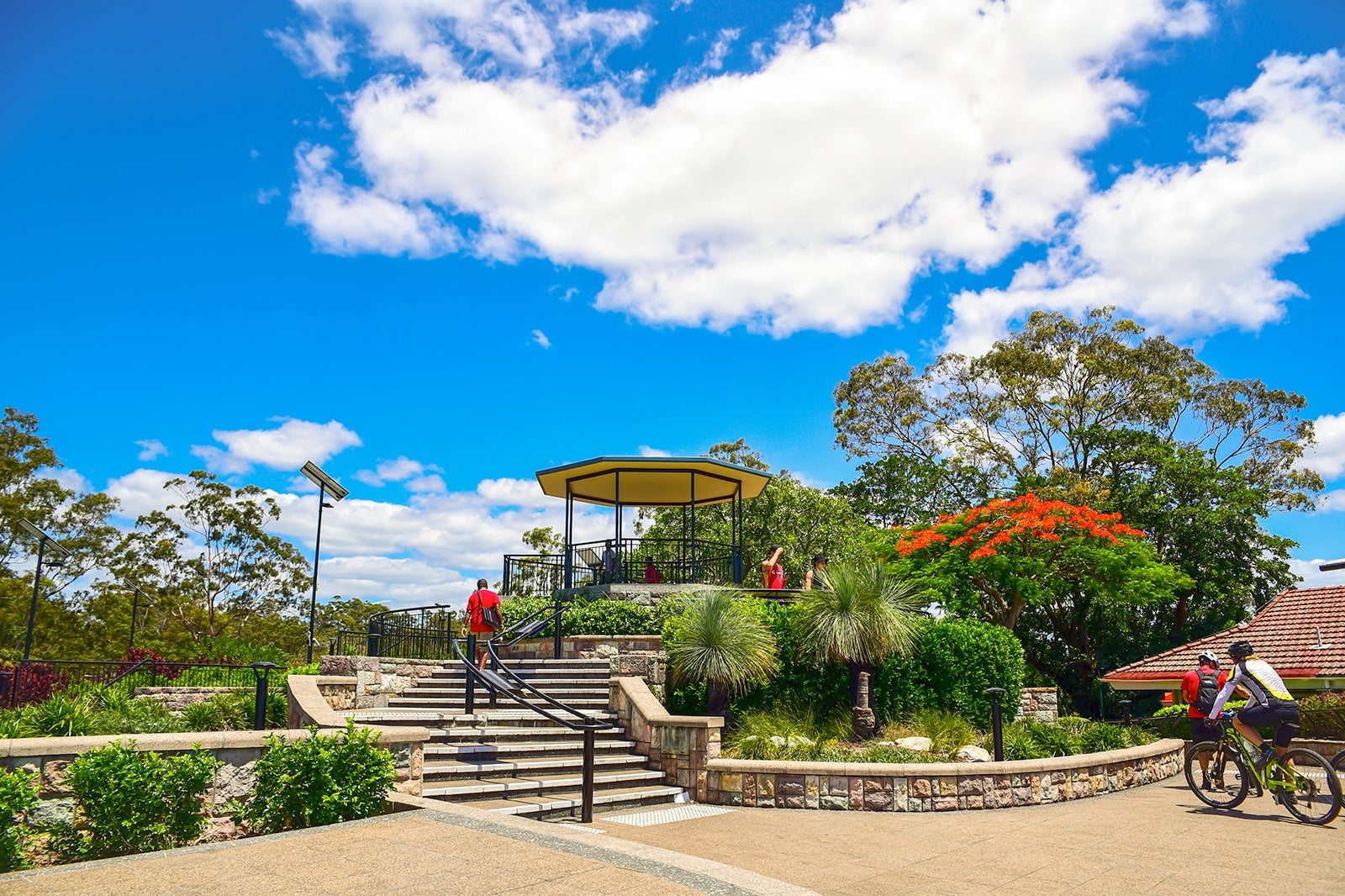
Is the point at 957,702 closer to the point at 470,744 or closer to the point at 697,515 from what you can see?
the point at 470,744

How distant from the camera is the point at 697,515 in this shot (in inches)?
1207

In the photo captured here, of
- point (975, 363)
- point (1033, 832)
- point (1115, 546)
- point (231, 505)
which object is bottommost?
point (1033, 832)

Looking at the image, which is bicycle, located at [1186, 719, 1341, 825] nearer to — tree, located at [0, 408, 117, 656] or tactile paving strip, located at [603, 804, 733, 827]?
tactile paving strip, located at [603, 804, 733, 827]

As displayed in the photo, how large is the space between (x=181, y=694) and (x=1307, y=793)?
44.9ft

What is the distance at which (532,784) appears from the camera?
8930mm

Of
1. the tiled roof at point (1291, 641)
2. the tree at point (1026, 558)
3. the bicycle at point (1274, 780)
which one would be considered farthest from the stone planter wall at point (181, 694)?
the tiled roof at point (1291, 641)

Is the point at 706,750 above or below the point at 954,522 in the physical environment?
below

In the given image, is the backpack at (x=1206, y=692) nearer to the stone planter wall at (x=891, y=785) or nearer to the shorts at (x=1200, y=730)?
the shorts at (x=1200, y=730)

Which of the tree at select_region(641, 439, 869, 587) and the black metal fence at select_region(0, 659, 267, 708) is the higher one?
the tree at select_region(641, 439, 869, 587)

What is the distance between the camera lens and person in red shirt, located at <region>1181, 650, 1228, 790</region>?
894 cm

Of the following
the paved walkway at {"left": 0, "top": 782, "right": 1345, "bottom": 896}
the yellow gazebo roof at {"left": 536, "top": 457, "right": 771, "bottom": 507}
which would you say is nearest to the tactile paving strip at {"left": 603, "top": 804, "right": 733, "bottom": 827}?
the paved walkway at {"left": 0, "top": 782, "right": 1345, "bottom": 896}

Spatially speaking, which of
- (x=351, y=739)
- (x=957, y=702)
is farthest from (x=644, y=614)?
(x=351, y=739)

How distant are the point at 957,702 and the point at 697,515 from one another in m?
17.8

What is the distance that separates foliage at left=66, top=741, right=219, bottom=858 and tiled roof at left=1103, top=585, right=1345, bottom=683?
1932 cm
